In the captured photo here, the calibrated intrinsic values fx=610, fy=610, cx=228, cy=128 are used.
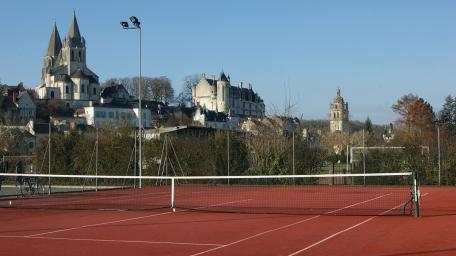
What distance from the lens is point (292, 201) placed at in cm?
2194

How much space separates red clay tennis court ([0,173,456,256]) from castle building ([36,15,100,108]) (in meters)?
131

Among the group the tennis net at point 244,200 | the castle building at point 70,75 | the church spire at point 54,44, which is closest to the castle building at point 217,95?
the castle building at point 70,75

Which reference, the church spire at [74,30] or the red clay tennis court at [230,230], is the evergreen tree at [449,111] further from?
the church spire at [74,30]

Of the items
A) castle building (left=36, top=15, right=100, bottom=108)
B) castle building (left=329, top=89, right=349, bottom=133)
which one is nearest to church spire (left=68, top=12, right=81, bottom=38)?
castle building (left=36, top=15, right=100, bottom=108)

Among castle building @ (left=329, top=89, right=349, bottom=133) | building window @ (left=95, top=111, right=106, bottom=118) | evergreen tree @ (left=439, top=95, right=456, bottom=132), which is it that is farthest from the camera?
building window @ (left=95, top=111, right=106, bottom=118)

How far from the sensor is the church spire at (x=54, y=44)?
590ft

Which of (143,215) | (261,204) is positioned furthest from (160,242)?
(261,204)

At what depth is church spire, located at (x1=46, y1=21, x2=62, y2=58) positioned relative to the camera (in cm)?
17975

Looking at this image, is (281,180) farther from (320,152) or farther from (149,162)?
(149,162)

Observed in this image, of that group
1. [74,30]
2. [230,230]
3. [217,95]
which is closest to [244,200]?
[230,230]

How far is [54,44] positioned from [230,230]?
17792cm

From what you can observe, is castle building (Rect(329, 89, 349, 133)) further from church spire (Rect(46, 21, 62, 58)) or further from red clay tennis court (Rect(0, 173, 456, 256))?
red clay tennis court (Rect(0, 173, 456, 256))

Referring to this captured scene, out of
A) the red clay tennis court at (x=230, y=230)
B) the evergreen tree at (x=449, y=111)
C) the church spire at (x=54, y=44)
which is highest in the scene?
the church spire at (x=54, y=44)

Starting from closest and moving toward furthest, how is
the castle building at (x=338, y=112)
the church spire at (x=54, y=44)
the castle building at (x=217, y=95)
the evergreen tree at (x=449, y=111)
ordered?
the evergreen tree at (x=449, y=111), the castle building at (x=338, y=112), the castle building at (x=217, y=95), the church spire at (x=54, y=44)
